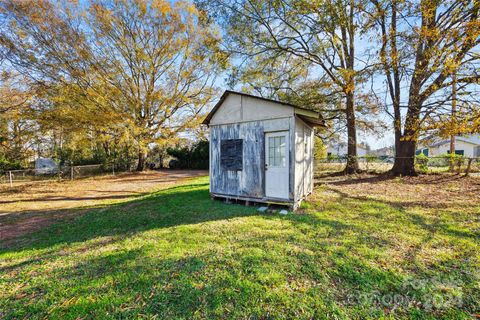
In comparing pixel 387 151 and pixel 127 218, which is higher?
pixel 387 151

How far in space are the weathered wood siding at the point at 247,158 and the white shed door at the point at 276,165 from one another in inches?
4.7

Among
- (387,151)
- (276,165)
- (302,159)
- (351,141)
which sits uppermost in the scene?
(351,141)

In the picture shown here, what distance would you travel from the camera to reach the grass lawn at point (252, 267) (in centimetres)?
209

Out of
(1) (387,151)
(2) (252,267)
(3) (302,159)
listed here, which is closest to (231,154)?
(3) (302,159)

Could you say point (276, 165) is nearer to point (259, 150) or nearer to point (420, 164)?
point (259, 150)

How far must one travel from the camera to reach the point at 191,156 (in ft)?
73.0

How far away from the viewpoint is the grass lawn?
2.09 meters

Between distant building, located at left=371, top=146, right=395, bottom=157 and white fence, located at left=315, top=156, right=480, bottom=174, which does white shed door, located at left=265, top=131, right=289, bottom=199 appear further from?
distant building, located at left=371, top=146, right=395, bottom=157

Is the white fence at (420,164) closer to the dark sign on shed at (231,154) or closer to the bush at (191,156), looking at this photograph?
the dark sign on shed at (231,154)

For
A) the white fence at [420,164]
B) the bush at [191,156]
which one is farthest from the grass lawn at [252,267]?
the bush at [191,156]

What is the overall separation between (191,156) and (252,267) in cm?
2032

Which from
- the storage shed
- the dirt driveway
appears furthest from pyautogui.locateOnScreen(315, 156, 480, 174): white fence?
the dirt driveway

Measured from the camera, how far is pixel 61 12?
1158 centimetres

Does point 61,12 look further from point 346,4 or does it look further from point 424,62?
point 424,62
